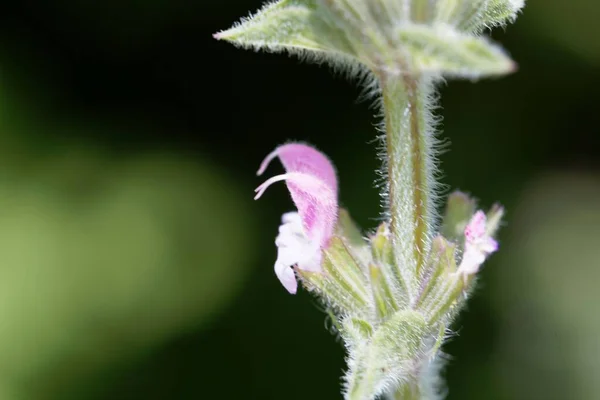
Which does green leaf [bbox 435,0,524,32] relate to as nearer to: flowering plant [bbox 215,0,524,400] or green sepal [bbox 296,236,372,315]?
flowering plant [bbox 215,0,524,400]

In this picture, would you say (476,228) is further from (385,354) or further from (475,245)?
(385,354)

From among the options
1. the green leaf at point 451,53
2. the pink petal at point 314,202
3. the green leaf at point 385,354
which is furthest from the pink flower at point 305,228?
the green leaf at point 451,53

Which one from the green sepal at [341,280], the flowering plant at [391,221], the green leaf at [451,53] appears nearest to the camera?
the green leaf at [451,53]

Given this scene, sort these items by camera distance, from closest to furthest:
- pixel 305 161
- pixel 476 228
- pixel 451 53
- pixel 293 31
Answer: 1. pixel 451 53
2. pixel 293 31
3. pixel 476 228
4. pixel 305 161

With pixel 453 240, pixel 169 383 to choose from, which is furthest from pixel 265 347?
pixel 453 240

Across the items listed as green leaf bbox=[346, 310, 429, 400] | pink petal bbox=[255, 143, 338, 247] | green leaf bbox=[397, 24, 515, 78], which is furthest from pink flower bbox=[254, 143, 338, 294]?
green leaf bbox=[397, 24, 515, 78]

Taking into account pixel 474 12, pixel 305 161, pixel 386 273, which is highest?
pixel 474 12

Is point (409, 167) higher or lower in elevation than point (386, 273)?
higher

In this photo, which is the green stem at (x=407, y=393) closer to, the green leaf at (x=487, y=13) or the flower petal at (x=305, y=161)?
the flower petal at (x=305, y=161)

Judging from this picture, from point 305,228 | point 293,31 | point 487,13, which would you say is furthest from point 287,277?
point 487,13
